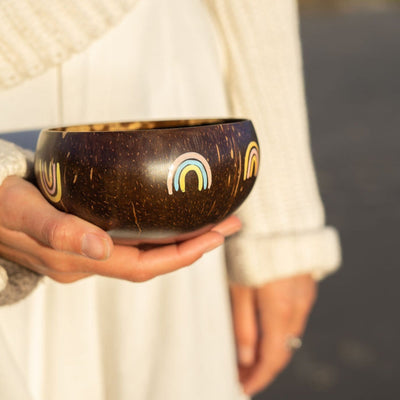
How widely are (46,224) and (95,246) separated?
0.05m

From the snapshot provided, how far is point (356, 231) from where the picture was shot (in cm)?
286

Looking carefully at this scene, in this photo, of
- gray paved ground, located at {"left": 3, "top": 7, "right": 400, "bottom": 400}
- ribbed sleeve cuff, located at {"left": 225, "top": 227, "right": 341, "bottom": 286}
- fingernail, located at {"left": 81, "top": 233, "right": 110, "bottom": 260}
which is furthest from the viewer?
gray paved ground, located at {"left": 3, "top": 7, "right": 400, "bottom": 400}

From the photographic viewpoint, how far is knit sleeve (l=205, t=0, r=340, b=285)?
93cm

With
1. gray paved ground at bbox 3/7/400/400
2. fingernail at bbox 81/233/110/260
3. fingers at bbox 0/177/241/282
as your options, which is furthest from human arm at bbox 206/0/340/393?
gray paved ground at bbox 3/7/400/400

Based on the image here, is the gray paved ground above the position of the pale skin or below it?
below

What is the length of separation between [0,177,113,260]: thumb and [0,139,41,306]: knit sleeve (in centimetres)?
2

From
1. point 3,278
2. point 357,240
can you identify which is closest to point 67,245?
point 3,278

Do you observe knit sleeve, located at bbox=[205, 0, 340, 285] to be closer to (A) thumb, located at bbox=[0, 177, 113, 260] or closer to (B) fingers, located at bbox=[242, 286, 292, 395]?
(B) fingers, located at bbox=[242, 286, 292, 395]

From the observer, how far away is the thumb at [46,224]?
0.49 metres

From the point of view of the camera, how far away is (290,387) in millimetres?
1882

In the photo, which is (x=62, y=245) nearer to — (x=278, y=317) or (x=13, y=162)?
(x=13, y=162)

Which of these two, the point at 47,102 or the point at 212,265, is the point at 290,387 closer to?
the point at 212,265

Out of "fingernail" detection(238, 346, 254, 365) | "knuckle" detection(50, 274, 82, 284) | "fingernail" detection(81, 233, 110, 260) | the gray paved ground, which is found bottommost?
the gray paved ground

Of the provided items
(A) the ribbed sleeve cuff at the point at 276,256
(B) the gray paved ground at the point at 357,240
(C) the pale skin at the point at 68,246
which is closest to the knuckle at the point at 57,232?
(C) the pale skin at the point at 68,246
